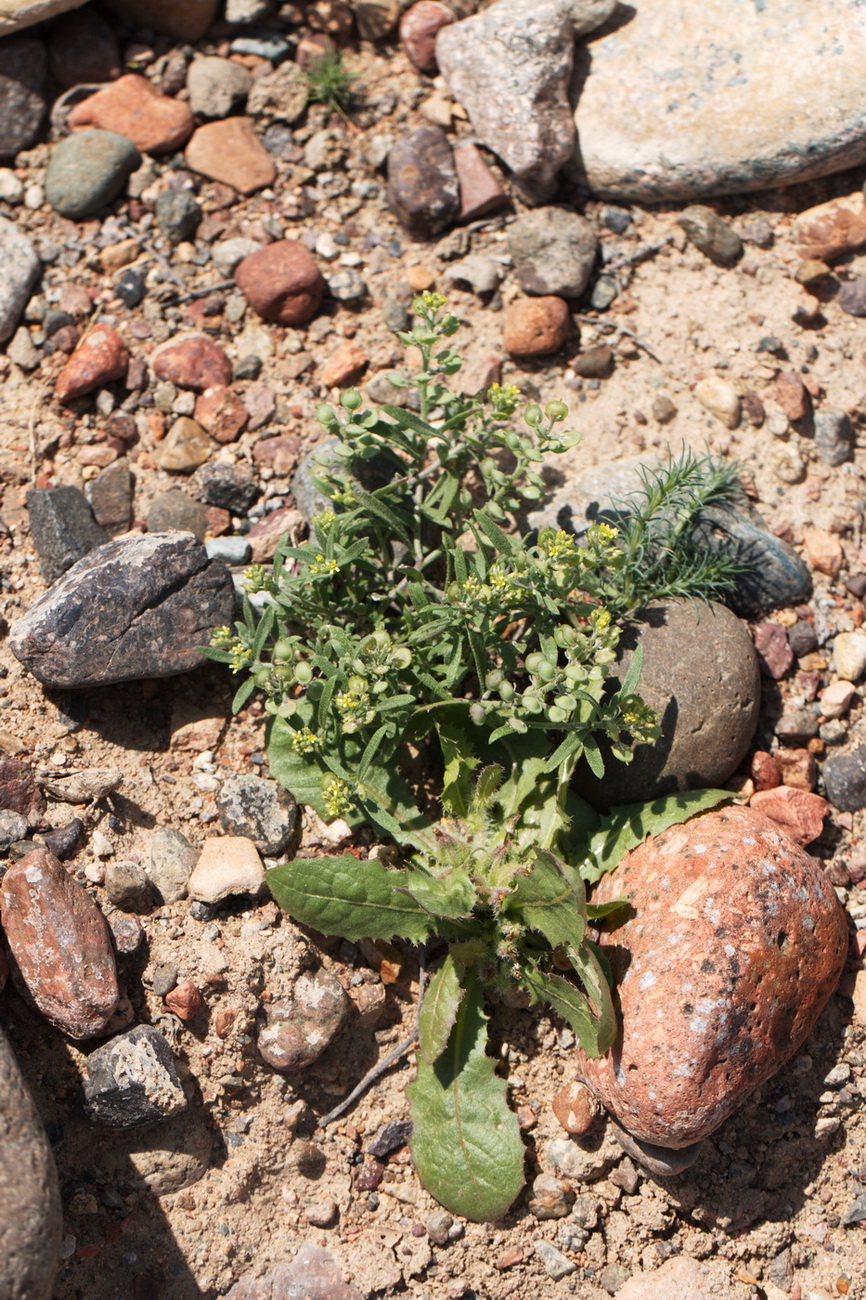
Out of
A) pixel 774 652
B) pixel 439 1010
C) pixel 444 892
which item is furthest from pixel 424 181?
pixel 439 1010

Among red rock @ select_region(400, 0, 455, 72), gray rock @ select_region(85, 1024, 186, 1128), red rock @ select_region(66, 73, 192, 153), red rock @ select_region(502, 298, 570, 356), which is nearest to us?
gray rock @ select_region(85, 1024, 186, 1128)

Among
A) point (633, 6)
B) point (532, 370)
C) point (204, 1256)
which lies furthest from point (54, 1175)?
point (633, 6)

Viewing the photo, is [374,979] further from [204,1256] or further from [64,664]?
[64,664]

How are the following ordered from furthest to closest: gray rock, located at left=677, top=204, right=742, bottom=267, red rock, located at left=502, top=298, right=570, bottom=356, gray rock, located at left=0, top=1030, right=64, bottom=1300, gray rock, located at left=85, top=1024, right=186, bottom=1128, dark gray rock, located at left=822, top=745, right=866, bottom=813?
gray rock, located at left=677, top=204, right=742, bottom=267 < red rock, located at left=502, top=298, right=570, bottom=356 < dark gray rock, located at left=822, top=745, right=866, bottom=813 < gray rock, located at left=85, top=1024, right=186, bottom=1128 < gray rock, located at left=0, top=1030, right=64, bottom=1300

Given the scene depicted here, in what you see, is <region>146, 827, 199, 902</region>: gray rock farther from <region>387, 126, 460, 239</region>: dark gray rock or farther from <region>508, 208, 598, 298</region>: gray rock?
<region>387, 126, 460, 239</region>: dark gray rock

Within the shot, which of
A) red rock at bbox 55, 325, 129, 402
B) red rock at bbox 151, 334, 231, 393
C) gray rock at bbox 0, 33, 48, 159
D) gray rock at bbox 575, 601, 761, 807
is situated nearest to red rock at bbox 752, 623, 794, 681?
gray rock at bbox 575, 601, 761, 807

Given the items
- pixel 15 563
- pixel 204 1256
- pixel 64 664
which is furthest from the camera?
pixel 15 563
